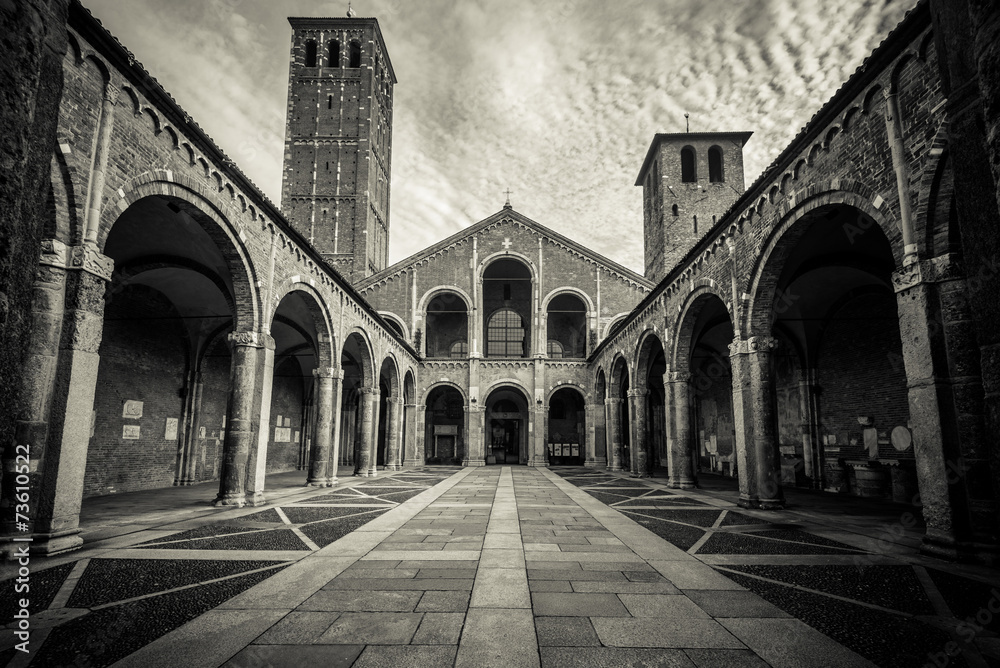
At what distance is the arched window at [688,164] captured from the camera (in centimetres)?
3409

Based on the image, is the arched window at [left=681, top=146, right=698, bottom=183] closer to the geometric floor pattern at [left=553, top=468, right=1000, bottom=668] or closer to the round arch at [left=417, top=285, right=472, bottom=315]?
the round arch at [left=417, top=285, right=472, bottom=315]

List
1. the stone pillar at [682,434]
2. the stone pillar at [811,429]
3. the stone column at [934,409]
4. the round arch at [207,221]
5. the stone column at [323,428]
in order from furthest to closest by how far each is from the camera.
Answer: the stone pillar at [811,429] → the stone column at [323,428] → the stone pillar at [682,434] → the round arch at [207,221] → the stone column at [934,409]

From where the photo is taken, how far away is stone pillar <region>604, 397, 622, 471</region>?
70.1ft

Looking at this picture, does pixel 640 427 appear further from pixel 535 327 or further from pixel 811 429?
pixel 535 327

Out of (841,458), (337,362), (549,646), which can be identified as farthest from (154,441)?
(841,458)

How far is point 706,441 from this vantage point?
2183 centimetres

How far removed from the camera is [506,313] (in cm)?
3094

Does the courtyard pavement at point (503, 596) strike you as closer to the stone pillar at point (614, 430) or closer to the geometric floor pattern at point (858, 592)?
the geometric floor pattern at point (858, 592)

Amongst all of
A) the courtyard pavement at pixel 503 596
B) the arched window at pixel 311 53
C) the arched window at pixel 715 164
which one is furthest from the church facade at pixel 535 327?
the arched window at pixel 311 53

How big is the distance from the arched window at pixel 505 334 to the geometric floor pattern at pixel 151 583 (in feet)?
73.9

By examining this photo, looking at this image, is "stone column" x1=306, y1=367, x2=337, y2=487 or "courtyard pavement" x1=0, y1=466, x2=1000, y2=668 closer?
"courtyard pavement" x1=0, y1=466, x2=1000, y2=668

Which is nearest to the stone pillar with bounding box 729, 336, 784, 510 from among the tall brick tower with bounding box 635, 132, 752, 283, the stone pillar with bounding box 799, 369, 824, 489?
the stone pillar with bounding box 799, 369, 824, 489

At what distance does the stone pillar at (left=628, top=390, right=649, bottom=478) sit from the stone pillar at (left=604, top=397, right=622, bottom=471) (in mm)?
3504

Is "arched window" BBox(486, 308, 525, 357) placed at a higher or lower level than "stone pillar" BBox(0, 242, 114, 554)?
higher
